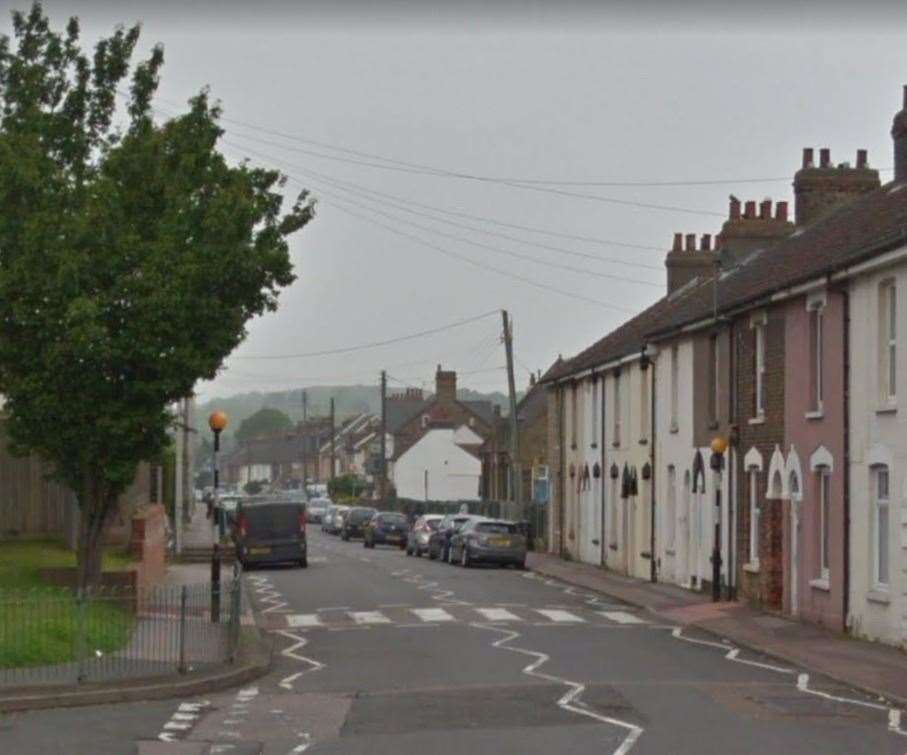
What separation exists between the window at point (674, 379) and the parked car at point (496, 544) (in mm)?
10590

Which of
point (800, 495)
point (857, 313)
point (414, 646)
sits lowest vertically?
point (414, 646)

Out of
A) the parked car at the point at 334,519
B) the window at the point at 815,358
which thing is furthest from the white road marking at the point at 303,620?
the parked car at the point at 334,519

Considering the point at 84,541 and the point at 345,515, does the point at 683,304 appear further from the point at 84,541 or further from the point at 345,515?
the point at 345,515

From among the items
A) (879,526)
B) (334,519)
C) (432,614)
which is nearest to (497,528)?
(432,614)

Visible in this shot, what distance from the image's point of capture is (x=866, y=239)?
92.2ft

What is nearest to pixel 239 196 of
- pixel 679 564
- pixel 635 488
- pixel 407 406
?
pixel 679 564

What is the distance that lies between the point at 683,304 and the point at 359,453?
11032 cm

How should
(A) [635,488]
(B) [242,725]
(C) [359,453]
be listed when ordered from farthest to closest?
(C) [359,453] → (A) [635,488] → (B) [242,725]

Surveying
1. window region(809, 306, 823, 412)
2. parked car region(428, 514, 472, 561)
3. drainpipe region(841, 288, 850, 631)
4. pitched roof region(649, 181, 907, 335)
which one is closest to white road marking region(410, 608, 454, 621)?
drainpipe region(841, 288, 850, 631)

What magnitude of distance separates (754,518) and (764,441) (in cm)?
162

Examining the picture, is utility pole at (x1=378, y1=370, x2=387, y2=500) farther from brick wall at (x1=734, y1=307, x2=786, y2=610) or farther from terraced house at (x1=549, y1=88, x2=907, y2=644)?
brick wall at (x1=734, y1=307, x2=786, y2=610)

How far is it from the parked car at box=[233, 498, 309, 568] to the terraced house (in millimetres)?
8589

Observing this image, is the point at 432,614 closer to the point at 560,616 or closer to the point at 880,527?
the point at 560,616

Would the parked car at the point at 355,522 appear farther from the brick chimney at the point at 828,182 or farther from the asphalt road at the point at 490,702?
the asphalt road at the point at 490,702
